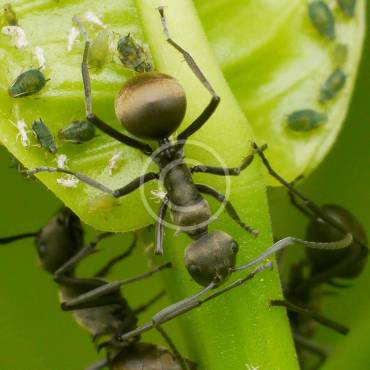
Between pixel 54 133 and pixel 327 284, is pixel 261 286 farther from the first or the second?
pixel 327 284

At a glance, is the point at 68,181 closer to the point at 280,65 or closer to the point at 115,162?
the point at 115,162

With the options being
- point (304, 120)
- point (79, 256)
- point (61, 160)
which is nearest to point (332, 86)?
point (304, 120)

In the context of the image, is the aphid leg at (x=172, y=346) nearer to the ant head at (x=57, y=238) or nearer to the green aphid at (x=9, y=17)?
the ant head at (x=57, y=238)

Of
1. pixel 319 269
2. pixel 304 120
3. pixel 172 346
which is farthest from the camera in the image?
pixel 319 269

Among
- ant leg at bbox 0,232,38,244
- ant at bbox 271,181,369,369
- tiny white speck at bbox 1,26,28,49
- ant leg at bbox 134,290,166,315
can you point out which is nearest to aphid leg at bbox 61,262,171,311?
ant leg at bbox 134,290,166,315

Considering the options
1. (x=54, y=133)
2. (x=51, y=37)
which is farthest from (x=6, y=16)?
(x=54, y=133)

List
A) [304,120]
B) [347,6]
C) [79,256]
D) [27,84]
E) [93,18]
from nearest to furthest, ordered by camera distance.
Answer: [27,84], [93,18], [304,120], [347,6], [79,256]
